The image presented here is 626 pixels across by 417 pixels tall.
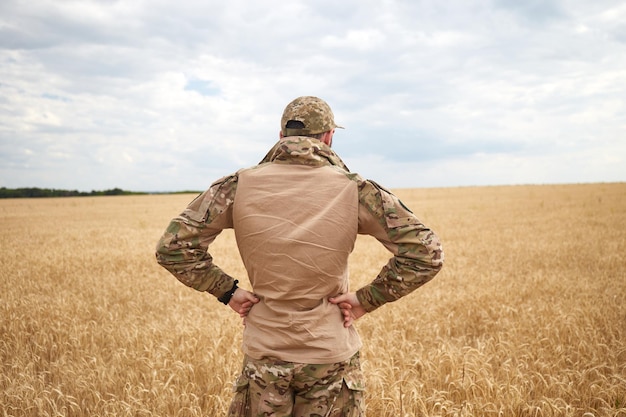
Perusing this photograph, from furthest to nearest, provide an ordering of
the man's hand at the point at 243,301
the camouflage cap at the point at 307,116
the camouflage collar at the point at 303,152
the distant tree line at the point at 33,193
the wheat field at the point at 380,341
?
the distant tree line at the point at 33,193 < the wheat field at the point at 380,341 < the man's hand at the point at 243,301 < the camouflage cap at the point at 307,116 < the camouflage collar at the point at 303,152

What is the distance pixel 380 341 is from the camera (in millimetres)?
5711

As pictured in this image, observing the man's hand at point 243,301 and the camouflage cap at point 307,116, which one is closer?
the camouflage cap at point 307,116

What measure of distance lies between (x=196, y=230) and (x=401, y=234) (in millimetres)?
1030

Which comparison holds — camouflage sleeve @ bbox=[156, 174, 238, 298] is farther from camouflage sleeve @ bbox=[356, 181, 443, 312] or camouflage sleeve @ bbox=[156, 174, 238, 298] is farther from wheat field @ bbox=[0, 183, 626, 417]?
wheat field @ bbox=[0, 183, 626, 417]

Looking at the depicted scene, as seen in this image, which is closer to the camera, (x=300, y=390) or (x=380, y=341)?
(x=300, y=390)

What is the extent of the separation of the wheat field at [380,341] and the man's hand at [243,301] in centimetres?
191

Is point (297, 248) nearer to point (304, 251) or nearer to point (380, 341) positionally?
point (304, 251)

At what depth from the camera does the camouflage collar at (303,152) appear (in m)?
2.01

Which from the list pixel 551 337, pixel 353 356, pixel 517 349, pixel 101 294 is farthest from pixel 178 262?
pixel 101 294

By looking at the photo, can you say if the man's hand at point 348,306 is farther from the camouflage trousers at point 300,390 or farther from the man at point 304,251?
the camouflage trousers at point 300,390

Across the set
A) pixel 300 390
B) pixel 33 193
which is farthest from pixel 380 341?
pixel 33 193

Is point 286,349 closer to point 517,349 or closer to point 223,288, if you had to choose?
point 223,288

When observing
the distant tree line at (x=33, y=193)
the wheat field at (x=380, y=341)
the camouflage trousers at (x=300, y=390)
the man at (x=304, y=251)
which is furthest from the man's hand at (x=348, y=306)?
the distant tree line at (x=33, y=193)

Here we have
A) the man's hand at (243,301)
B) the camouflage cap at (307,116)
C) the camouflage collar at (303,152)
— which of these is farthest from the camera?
the man's hand at (243,301)
